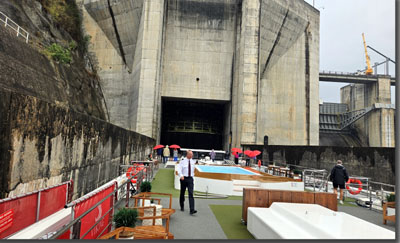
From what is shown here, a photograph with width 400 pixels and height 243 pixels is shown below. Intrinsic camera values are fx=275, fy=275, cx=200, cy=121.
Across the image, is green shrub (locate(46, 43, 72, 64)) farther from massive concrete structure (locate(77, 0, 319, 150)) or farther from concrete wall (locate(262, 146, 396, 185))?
concrete wall (locate(262, 146, 396, 185))

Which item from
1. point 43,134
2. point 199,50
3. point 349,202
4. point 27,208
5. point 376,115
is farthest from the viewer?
point 376,115

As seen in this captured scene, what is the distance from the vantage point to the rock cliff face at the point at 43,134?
418 cm

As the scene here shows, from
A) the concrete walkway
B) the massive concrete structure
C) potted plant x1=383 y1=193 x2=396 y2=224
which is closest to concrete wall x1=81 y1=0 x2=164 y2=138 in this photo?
the massive concrete structure

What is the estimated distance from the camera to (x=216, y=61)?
102 feet

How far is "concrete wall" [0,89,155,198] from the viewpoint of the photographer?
13.4 ft

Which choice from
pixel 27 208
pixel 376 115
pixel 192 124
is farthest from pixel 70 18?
pixel 376 115

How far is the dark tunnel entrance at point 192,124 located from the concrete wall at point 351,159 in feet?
59.8

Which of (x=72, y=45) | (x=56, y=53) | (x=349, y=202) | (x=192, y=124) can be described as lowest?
(x=349, y=202)

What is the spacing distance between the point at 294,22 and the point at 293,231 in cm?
3384

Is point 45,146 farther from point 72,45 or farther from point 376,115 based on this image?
point 376,115

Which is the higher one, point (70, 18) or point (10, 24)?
point (70, 18)

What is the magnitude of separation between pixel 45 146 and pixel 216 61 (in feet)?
89.4

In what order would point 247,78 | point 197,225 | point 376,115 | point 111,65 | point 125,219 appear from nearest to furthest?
point 125,219, point 197,225, point 247,78, point 111,65, point 376,115

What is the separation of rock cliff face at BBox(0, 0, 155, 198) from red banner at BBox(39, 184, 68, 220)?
41cm
